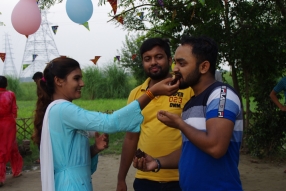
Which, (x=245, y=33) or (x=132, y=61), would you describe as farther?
(x=132, y=61)

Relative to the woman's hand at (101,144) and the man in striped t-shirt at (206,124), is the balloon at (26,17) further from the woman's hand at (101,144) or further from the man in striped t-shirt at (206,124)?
the man in striped t-shirt at (206,124)

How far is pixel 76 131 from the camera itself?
2484 mm

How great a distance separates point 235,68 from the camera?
25.5ft

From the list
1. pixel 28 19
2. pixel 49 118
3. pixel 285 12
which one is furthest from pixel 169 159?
pixel 285 12

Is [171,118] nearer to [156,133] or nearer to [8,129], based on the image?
[156,133]

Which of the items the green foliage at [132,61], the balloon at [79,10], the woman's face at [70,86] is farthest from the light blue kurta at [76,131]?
the green foliage at [132,61]

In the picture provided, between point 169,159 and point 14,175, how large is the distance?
531 centimetres

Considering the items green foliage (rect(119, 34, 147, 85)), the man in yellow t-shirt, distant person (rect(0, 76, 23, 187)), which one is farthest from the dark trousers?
green foliage (rect(119, 34, 147, 85))

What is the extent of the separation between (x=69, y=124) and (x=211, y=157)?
33.3 inches

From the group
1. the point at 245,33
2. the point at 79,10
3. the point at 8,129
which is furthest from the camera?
the point at 8,129

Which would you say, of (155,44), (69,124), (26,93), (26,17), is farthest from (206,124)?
(26,93)

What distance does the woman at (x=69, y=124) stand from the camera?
7.57 feet

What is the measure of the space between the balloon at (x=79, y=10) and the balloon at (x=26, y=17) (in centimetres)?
38

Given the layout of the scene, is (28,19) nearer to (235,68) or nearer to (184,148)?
(184,148)
